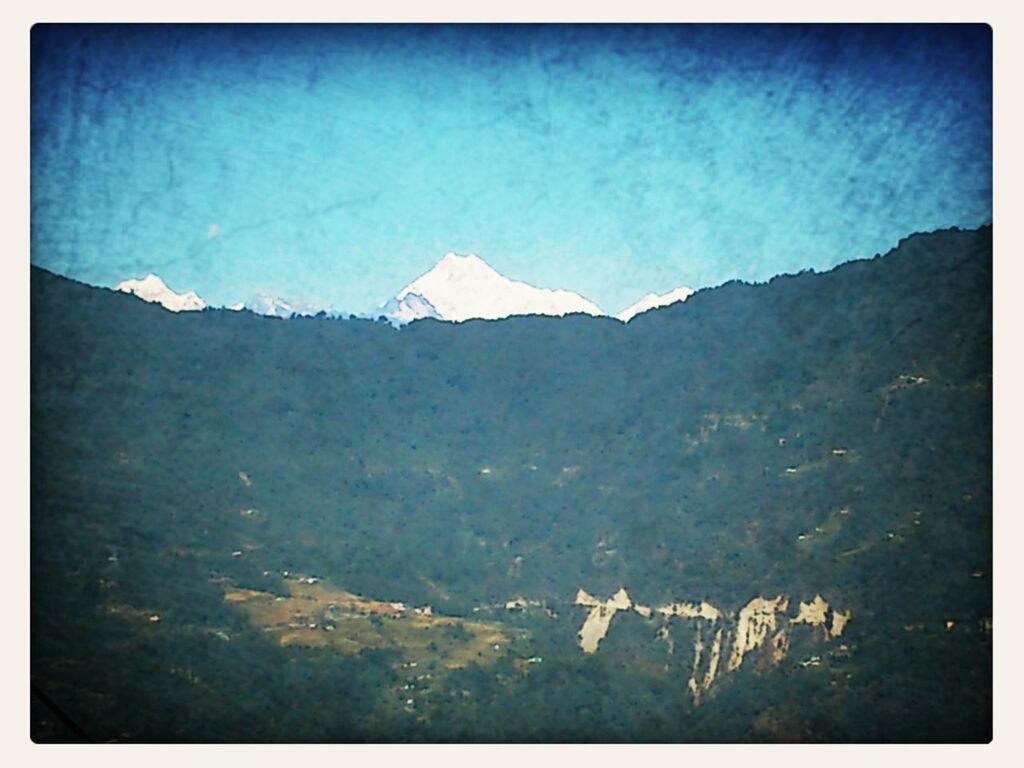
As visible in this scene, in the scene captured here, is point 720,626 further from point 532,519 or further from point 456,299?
point 456,299

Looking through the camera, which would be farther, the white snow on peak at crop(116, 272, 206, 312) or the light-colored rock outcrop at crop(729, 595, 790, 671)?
the white snow on peak at crop(116, 272, 206, 312)

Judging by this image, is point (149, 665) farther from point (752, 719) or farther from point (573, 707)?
point (752, 719)

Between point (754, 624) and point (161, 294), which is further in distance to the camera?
point (161, 294)

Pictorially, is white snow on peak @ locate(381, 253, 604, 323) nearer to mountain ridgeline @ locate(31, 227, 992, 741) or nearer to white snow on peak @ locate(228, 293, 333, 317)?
mountain ridgeline @ locate(31, 227, 992, 741)

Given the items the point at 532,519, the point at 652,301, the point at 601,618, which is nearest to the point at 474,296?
the point at 652,301

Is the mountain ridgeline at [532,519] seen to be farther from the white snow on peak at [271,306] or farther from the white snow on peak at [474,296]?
the white snow on peak at [474,296]

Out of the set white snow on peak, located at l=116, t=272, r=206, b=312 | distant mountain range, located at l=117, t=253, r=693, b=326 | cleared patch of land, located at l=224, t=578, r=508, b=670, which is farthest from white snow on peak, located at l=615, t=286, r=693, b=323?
white snow on peak, located at l=116, t=272, r=206, b=312
